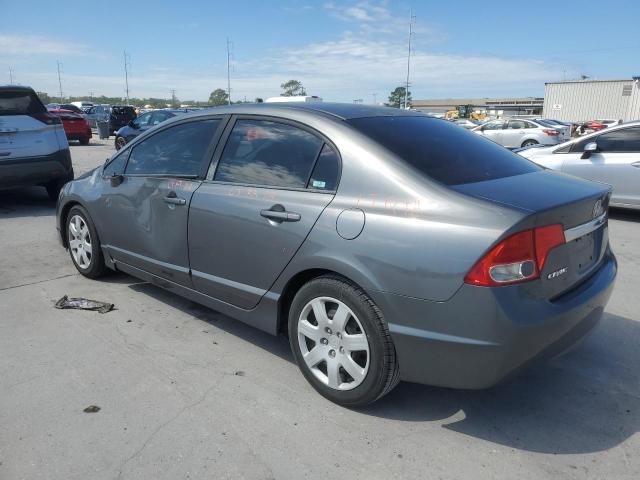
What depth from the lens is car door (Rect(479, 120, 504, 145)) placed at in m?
21.0

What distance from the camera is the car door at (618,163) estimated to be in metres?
7.70

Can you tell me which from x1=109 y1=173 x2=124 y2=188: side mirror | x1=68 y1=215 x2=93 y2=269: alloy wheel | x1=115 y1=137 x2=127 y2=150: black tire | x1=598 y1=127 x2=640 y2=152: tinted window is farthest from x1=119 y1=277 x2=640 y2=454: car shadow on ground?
x1=115 y1=137 x2=127 y2=150: black tire

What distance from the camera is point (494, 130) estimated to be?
2164 cm

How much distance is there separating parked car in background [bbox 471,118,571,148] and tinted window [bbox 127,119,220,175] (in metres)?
16.7

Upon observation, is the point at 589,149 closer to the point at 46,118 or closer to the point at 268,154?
the point at 268,154

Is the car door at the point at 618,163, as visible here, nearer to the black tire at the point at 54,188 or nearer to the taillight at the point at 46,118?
the taillight at the point at 46,118

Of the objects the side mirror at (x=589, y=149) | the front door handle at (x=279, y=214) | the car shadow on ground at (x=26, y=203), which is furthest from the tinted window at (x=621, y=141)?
the car shadow on ground at (x=26, y=203)

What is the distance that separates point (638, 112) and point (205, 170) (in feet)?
141

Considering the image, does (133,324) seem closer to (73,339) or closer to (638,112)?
(73,339)

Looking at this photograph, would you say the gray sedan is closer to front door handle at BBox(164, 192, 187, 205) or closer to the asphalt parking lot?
front door handle at BBox(164, 192, 187, 205)

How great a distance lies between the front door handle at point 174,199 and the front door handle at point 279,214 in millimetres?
821

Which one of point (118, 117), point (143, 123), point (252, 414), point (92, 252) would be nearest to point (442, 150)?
point (252, 414)

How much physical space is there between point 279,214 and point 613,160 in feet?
22.5

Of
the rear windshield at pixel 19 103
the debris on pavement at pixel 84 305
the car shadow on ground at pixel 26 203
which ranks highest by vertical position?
the rear windshield at pixel 19 103
